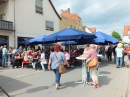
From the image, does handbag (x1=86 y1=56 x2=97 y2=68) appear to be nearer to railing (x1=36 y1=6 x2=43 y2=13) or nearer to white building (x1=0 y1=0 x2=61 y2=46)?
white building (x1=0 y1=0 x2=61 y2=46)

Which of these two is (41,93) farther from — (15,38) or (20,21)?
(20,21)

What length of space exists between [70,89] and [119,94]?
1795 millimetres

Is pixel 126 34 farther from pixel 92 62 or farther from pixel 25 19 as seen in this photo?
pixel 92 62

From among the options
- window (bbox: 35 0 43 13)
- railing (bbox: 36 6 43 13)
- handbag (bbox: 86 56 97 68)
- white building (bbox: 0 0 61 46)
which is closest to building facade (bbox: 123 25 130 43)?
white building (bbox: 0 0 61 46)

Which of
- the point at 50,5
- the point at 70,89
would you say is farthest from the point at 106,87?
the point at 50,5

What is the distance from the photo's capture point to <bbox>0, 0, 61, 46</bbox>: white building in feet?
57.2

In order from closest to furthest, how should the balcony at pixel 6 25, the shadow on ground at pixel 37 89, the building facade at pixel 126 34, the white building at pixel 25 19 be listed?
the shadow on ground at pixel 37 89 < the balcony at pixel 6 25 < the white building at pixel 25 19 < the building facade at pixel 126 34

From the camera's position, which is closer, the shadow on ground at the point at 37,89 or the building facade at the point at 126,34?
the shadow on ground at the point at 37,89

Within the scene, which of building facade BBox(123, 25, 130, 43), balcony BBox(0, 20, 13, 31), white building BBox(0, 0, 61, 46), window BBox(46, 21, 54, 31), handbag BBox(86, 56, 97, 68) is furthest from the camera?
building facade BBox(123, 25, 130, 43)

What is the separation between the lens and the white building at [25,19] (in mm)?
17438

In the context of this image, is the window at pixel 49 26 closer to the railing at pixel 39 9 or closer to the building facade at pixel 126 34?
the railing at pixel 39 9

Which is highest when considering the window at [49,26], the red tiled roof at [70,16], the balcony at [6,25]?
the red tiled roof at [70,16]

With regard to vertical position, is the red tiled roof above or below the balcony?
above

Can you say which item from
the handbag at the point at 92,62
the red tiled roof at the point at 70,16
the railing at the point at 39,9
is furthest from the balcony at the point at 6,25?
the red tiled roof at the point at 70,16
